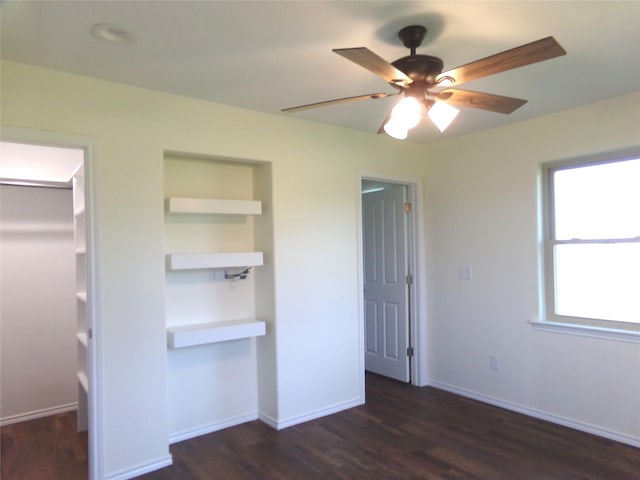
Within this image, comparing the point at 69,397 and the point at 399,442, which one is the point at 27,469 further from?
the point at 399,442

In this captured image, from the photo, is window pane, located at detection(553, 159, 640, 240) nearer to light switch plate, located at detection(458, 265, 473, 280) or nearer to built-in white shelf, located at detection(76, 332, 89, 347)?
light switch plate, located at detection(458, 265, 473, 280)

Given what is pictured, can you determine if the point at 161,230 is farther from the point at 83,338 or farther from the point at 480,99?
the point at 480,99

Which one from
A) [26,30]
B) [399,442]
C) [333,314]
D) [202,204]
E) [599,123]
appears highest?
[26,30]

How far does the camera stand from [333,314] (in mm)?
3680

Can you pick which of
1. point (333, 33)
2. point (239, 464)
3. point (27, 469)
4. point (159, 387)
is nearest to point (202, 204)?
point (159, 387)

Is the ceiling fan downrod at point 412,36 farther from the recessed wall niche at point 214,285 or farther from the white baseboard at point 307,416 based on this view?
the white baseboard at point 307,416

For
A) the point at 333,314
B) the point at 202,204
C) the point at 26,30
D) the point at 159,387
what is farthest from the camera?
the point at 333,314

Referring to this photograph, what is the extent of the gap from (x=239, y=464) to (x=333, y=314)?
1321mm

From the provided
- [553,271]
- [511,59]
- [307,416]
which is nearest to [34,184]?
[307,416]

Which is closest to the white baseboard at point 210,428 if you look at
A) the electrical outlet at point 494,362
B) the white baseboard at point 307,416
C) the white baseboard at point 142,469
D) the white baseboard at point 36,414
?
the white baseboard at point 307,416

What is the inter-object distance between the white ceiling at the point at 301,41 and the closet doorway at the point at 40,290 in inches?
56.8

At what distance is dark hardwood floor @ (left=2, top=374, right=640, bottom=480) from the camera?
2721mm

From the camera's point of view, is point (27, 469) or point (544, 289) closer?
point (27, 469)

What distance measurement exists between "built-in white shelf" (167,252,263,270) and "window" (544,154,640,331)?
229 cm
